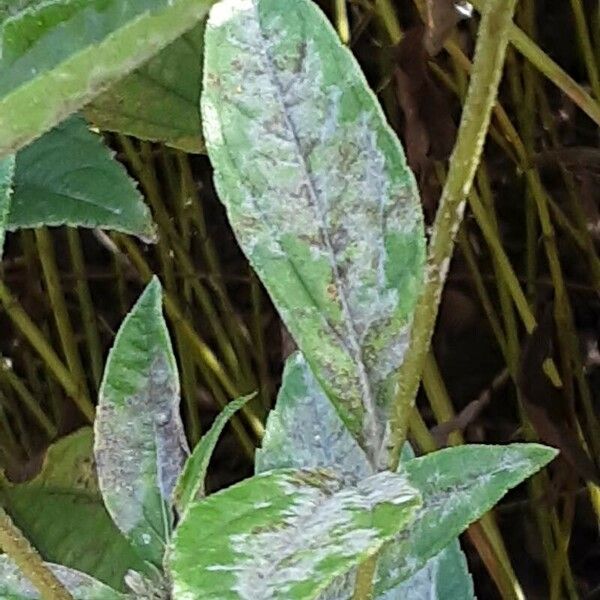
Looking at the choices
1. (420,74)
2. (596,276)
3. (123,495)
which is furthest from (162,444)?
(596,276)

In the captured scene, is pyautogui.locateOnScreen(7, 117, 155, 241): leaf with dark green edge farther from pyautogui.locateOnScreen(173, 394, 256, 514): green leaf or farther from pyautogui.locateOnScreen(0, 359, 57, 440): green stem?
pyautogui.locateOnScreen(0, 359, 57, 440): green stem

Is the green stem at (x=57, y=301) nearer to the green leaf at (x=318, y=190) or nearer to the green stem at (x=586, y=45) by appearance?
the green stem at (x=586, y=45)

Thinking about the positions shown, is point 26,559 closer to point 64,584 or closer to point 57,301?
point 64,584

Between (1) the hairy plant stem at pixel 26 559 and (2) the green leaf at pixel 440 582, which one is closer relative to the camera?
(1) the hairy plant stem at pixel 26 559

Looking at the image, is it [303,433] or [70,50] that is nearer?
[70,50]

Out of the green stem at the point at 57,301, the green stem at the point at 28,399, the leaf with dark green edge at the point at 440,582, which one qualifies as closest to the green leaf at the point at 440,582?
the leaf with dark green edge at the point at 440,582

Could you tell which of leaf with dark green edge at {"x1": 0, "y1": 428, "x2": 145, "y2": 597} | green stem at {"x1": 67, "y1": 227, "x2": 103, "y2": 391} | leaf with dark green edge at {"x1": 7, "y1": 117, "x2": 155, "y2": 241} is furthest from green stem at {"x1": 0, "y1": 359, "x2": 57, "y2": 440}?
leaf with dark green edge at {"x1": 7, "y1": 117, "x2": 155, "y2": 241}

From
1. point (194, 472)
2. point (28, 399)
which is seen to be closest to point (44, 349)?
point (28, 399)
